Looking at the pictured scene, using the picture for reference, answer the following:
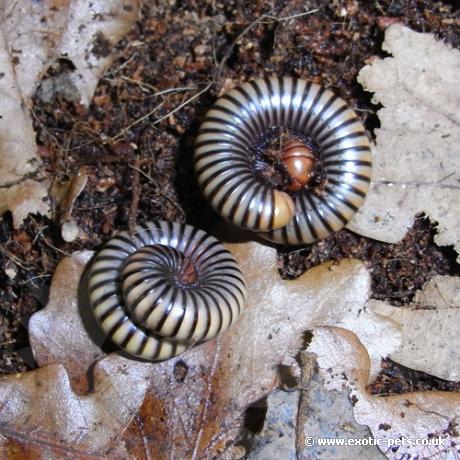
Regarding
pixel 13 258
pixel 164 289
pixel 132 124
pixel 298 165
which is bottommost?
pixel 13 258

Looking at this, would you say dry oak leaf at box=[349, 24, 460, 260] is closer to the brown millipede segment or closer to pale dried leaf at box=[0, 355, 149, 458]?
the brown millipede segment

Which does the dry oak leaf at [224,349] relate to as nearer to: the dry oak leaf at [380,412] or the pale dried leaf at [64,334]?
the pale dried leaf at [64,334]

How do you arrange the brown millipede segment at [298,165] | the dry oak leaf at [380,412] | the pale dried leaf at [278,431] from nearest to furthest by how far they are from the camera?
the pale dried leaf at [278,431] < the dry oak leaf at [380,412] < the brown millipede segment at [298,165]

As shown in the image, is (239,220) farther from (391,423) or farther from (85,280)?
(391,423)

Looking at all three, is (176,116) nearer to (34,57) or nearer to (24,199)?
(34,57)

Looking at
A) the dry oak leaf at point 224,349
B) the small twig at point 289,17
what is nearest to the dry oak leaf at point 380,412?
the dry oak leaf at point 224,349

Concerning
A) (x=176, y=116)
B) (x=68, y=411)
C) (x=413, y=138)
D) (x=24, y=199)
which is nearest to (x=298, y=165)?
(x=413, y=138)
